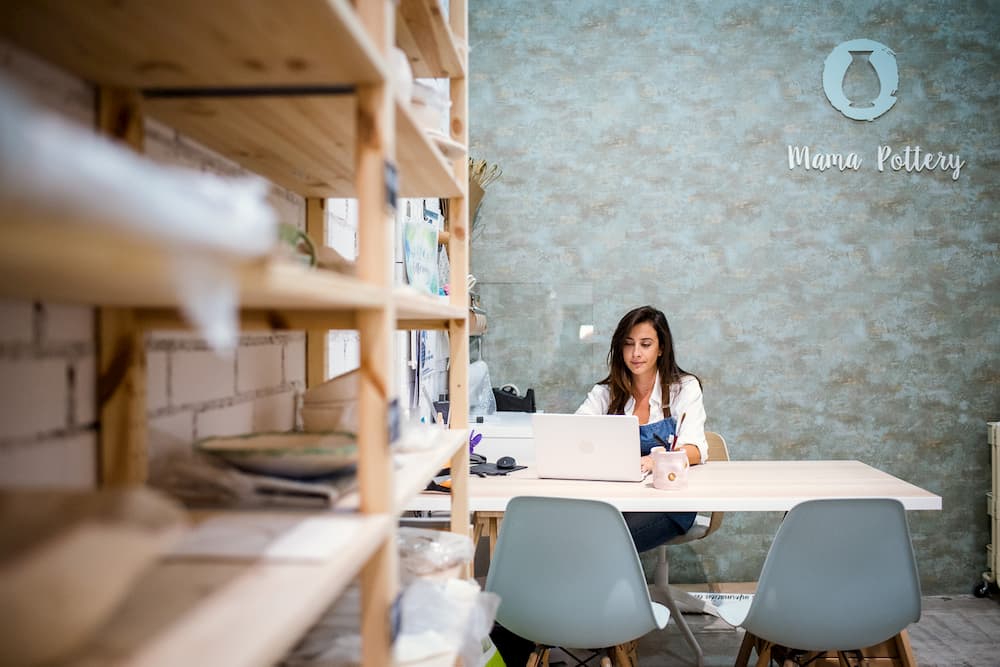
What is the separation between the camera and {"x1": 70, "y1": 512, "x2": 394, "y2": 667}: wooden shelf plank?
47 cm

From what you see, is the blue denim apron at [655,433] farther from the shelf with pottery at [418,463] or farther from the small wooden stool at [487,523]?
the shelf with pottery at [418,463]

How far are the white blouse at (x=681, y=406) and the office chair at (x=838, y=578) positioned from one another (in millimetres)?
960

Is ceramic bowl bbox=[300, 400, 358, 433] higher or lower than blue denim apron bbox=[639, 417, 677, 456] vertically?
higher

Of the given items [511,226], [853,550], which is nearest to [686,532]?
[853,550]

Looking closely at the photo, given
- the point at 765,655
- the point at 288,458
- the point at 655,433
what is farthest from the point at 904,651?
the point at 288,458

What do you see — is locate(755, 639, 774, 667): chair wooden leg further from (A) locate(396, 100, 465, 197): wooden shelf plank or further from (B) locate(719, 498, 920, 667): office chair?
(A) locate(396, 100, 465, 197): wooden shelf plank

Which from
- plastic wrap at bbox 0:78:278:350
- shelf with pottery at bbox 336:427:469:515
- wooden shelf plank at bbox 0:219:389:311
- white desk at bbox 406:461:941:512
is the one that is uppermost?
plastic wrap at bbox 0:78:278:350

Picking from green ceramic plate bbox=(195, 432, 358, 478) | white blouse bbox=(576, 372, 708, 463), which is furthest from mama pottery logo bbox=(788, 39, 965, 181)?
green ceramic plate bbox=(195, 432, 358, 478)

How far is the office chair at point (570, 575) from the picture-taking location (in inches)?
73.3

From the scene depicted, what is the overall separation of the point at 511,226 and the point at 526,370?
80cm

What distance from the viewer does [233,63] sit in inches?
28.9

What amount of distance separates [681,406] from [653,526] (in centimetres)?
55

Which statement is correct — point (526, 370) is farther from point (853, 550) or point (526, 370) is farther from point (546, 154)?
point (853, 550)

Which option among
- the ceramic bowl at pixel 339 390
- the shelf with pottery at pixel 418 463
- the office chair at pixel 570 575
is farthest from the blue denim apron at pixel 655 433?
the ceramic bowl at pixel 339 390
